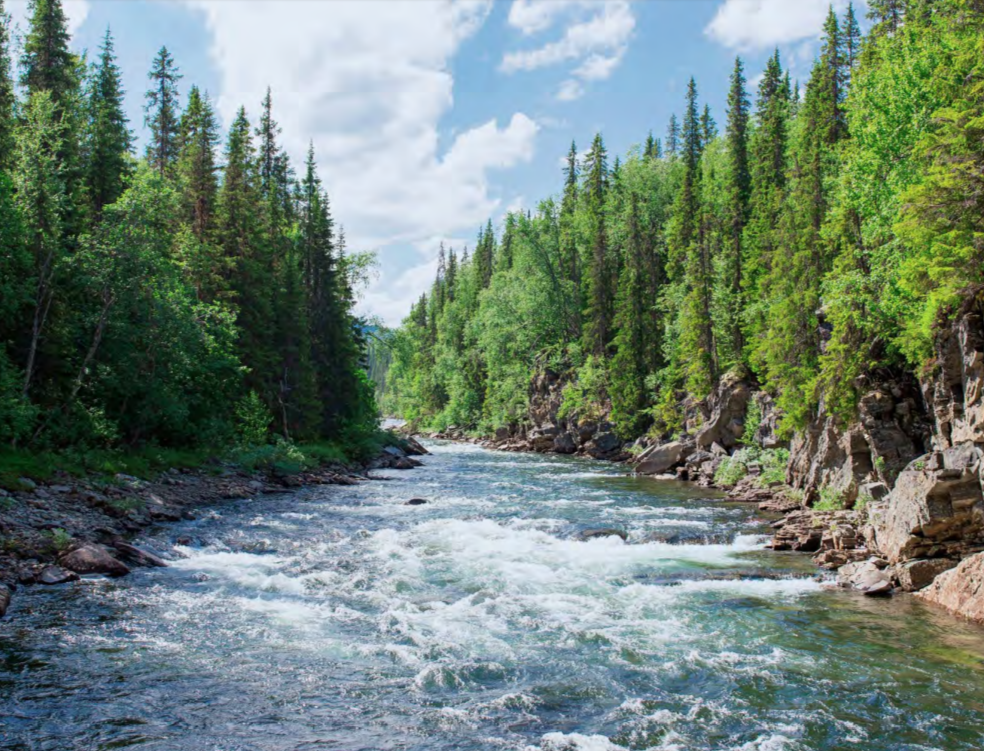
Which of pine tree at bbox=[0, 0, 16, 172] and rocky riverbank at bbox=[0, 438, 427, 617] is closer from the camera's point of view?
rocky riverbank at bbox=[0, 438, 427, 617]

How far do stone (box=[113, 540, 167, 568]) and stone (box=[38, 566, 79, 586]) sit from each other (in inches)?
68.9

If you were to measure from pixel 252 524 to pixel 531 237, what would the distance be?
162 feet

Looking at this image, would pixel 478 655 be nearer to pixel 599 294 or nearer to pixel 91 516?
pixel 91 516

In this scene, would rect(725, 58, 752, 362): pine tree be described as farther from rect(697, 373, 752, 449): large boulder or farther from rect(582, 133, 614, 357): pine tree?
rect(582, 133, 614, 357): pine tree

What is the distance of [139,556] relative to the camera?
16.0 metres

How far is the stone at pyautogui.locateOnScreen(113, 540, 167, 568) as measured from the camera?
15.8 m

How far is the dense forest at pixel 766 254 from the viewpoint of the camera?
59.8ft

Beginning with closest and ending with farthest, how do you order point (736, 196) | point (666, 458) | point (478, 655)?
point (478, 655) → point (666, 458) → point (736, 196)

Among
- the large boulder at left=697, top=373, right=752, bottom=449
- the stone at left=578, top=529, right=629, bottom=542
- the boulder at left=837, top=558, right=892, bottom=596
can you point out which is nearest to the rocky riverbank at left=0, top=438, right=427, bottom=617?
the stone at left=578, top=529, right=629, bottom=542

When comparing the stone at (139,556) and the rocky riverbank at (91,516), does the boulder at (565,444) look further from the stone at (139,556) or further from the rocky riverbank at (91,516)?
the stone at (139,556)

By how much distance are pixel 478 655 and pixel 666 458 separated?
98.1 feet

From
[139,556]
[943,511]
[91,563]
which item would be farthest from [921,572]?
[91,563]

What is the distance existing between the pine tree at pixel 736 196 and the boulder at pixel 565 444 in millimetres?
18952

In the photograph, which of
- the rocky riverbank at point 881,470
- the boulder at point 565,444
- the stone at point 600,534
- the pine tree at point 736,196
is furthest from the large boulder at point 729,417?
the stone at point 600,534
